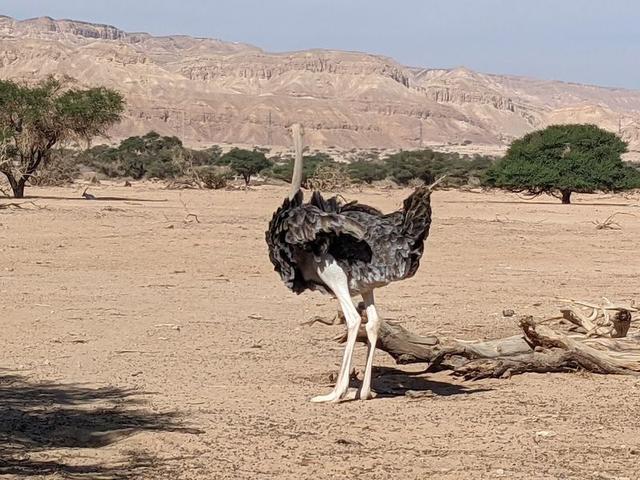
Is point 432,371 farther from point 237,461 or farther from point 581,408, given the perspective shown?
point 237,461

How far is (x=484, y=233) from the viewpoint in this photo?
80.1ft

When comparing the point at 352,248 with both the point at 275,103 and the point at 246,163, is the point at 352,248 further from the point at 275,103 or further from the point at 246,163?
the point at 275,103

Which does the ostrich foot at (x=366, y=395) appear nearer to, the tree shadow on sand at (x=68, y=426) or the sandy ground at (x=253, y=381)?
the sandy ground at (x=253, y=381)

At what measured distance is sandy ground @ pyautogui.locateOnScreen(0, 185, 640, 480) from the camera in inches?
253

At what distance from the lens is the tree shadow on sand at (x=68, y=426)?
238 inches

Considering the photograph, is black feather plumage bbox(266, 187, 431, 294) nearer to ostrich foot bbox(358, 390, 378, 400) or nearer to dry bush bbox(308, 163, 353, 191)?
ostrich foot bbox(358, 390, 378, 400)

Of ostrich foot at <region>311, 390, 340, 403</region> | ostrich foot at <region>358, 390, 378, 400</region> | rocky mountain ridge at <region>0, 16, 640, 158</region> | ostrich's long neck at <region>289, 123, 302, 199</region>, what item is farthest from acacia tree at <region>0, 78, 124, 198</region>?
rocky mountain ridge at <region>0, 16, 640, 158</region>

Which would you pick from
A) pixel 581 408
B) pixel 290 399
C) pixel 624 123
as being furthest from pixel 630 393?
pixel 624 123

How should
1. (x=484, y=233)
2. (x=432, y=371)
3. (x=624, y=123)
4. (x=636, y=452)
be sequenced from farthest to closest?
(x=624, y=123) < (x=484, y=233) < (x=432, y=371) < (x=636, y=452)

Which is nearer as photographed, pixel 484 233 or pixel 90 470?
pixel 90 470

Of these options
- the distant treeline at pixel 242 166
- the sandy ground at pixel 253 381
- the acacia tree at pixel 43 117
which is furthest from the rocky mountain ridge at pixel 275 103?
the sandy ground at pixel 253 381

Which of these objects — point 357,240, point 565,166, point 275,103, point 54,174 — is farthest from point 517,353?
point 275,103

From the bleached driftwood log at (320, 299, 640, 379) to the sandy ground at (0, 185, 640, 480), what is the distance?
0.12 metres

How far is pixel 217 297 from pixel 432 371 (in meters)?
4.99
